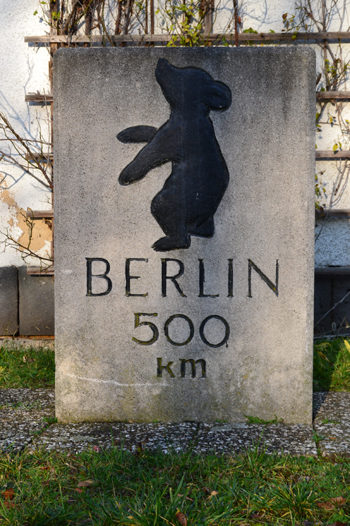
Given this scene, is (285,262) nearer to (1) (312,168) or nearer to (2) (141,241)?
(1) (312,168)

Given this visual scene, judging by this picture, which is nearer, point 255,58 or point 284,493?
point 284,493

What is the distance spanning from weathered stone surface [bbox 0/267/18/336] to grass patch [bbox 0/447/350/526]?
6.71ft

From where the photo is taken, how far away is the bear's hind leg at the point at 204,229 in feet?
8.15

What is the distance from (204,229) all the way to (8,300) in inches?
84.6

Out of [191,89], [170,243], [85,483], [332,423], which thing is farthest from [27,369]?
[191,89]

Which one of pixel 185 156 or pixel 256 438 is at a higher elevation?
pixel 185 156

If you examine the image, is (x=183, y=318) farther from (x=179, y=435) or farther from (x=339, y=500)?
(x=339, y=500)

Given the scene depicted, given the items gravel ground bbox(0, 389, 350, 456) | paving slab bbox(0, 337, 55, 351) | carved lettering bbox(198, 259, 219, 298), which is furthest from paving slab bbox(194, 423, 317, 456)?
paving slab bbox(0, 337, 55, 351)

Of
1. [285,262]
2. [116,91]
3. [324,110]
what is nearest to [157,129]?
[116,91]

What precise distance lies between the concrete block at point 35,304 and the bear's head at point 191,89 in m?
2.05

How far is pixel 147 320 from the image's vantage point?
2.53 m

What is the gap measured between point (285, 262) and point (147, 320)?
0.74m

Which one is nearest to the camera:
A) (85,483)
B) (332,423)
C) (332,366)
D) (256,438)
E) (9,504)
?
(9,504)

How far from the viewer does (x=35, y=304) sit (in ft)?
13.1
